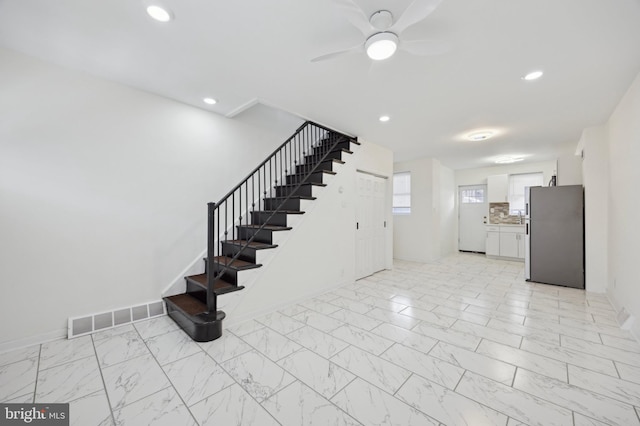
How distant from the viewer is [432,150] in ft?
18.5

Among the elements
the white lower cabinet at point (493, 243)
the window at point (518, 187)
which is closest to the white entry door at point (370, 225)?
the white lower cabinet at point (493, 243)

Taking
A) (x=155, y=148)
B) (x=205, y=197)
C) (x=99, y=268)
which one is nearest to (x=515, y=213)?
(x=205, y=197)

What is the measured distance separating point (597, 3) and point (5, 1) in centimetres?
421

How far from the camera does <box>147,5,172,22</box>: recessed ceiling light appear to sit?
69.9 inches

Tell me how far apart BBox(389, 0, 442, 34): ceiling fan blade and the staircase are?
2.29 m

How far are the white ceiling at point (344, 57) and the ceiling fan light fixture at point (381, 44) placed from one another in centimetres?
17

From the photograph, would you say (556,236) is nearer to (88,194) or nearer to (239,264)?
(239,264)

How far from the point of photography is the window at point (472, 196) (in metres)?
7.75

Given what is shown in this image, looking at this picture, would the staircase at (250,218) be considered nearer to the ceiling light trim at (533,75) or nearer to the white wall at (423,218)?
the ceiling light trim at (533,75)

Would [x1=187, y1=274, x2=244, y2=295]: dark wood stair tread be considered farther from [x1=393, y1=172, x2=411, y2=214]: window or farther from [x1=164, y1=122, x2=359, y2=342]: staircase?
[x1=393, y1=172, x2=411, y2=214]: window

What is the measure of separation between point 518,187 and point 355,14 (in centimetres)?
771

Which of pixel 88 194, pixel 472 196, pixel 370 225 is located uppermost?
pixel 472 196

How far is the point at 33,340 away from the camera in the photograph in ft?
7.68

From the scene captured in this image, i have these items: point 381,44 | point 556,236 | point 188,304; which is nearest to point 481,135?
point 556,236
